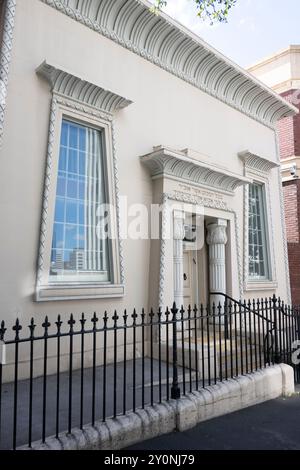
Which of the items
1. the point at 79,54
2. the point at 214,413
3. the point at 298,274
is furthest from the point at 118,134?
the point at 298,274

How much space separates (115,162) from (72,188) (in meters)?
0.98

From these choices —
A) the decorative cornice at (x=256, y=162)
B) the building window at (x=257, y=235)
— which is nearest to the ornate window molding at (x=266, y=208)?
the decorative cornice at (x=256, y=162)

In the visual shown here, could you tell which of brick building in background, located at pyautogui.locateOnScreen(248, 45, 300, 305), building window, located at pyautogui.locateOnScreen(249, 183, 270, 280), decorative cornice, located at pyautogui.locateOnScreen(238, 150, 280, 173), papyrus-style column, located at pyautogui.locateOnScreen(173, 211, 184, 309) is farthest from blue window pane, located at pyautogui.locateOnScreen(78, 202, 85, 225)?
brick building in background, located at pyautogui.locateOnScreen(248, 45, 300, 305)

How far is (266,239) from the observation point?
35.9ft

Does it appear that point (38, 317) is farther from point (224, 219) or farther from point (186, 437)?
point (224, 219)

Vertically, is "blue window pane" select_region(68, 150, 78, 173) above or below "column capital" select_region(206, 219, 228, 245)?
above

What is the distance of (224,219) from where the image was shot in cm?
914

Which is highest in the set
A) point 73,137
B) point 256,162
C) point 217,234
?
point 256,162

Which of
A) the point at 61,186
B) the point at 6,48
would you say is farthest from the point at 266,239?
the point at 6,48

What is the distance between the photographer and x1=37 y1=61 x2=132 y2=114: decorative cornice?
613 cm

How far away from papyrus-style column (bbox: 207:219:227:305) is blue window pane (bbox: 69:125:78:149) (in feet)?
12.6

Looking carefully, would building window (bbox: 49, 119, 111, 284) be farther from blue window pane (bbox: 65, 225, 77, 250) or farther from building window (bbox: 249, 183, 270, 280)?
building window (bbox: 249, 183, 270, 280)

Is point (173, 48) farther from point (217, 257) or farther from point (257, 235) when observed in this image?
point (257, 235)

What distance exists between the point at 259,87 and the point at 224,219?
163 inches
